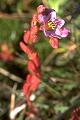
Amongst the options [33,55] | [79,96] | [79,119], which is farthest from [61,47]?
[79,119]

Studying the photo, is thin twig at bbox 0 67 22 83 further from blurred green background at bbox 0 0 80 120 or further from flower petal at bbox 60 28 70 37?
flower petal at bbox 60 28 70 37

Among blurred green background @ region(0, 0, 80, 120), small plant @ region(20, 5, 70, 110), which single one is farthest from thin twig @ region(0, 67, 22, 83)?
small plant @ region(20, 5, 70, 110)

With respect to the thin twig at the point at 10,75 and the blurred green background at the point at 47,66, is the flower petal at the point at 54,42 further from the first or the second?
the thin twig at the point at 10,75

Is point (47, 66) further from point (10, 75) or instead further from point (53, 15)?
point (53, 15)

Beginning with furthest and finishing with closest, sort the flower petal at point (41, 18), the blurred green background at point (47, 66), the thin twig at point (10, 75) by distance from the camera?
the thin twig at point (10, 75), the blurred green background at point (47, 66), the flower petal at point (41, 18)

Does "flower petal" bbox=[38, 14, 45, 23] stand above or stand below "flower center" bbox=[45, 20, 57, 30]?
above

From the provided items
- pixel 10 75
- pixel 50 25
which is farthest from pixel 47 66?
pixel 50 25

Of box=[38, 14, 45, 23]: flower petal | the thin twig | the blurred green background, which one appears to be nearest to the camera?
box=[38, 14, 45, 23]: flower petal

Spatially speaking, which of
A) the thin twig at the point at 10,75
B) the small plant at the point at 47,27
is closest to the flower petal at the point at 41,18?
the small plant at the point at 47,27

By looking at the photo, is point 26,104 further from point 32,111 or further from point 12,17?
point 12,17
